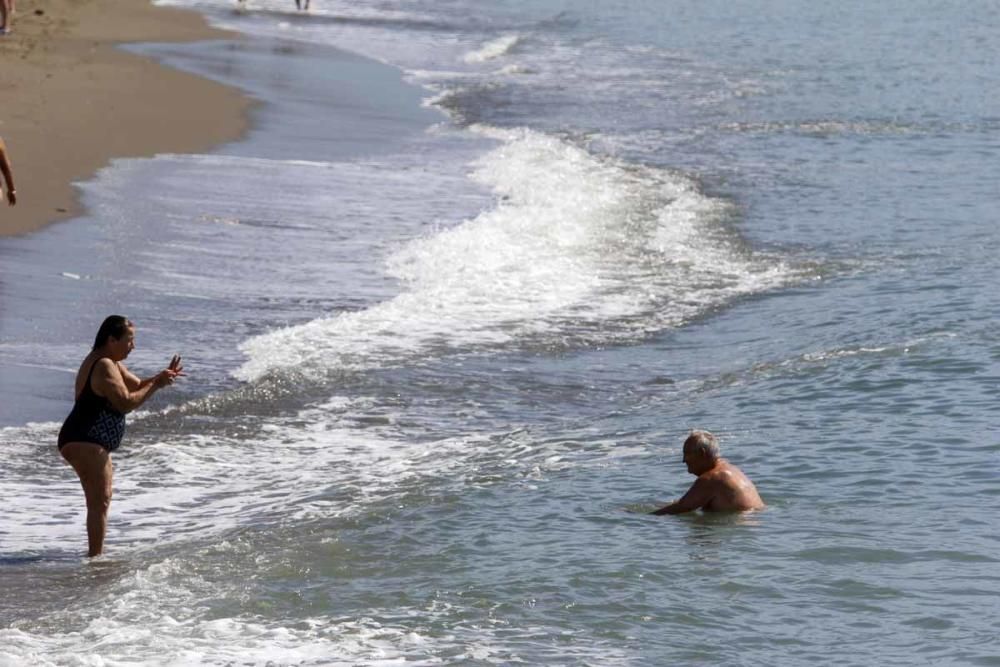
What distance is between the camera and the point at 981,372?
13.1 meters

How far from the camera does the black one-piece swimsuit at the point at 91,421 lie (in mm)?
8984

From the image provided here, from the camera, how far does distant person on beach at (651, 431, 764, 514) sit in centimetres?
1001

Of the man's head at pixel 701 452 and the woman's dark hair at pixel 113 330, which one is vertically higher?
the woman's dark hair at pixel 113 330

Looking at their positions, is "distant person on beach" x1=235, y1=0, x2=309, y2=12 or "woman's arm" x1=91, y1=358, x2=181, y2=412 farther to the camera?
"distant person on beach" x1=235, y1=0, x2=309, y2=12

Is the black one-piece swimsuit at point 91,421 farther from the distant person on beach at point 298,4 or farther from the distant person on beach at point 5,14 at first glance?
the distant person on beach at point 298,4

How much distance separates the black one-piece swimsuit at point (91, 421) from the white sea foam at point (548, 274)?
3.89 m

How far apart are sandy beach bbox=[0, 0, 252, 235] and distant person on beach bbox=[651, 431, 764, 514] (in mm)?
8481

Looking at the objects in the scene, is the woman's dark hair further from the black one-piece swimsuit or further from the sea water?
the sea water

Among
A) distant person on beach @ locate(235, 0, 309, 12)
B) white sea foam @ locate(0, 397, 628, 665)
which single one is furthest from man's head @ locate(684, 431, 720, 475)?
distant person on beach @ locate(235, 0, 309, 12)

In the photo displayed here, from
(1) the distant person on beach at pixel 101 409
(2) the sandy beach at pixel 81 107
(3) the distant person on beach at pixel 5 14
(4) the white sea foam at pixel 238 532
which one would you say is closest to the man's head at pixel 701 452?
(4) the white sea foam at pixel 238 532

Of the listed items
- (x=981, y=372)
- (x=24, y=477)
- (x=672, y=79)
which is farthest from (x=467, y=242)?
(x=672, y=79)

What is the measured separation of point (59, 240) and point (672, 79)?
61.0 feet

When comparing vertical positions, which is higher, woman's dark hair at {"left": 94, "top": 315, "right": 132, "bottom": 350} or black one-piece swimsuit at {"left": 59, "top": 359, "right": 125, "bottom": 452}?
woman's dark hair at {"left": 94, "top": 315, "right": 132, "bottom": 350}

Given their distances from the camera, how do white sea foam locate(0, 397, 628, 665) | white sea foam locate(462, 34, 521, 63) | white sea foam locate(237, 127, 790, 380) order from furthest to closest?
white sea foam locate(462, 34, 521, 63), white sea foam locate(237, 127, 790, 380), white sea foam locate(0, 397, 628, 665)
